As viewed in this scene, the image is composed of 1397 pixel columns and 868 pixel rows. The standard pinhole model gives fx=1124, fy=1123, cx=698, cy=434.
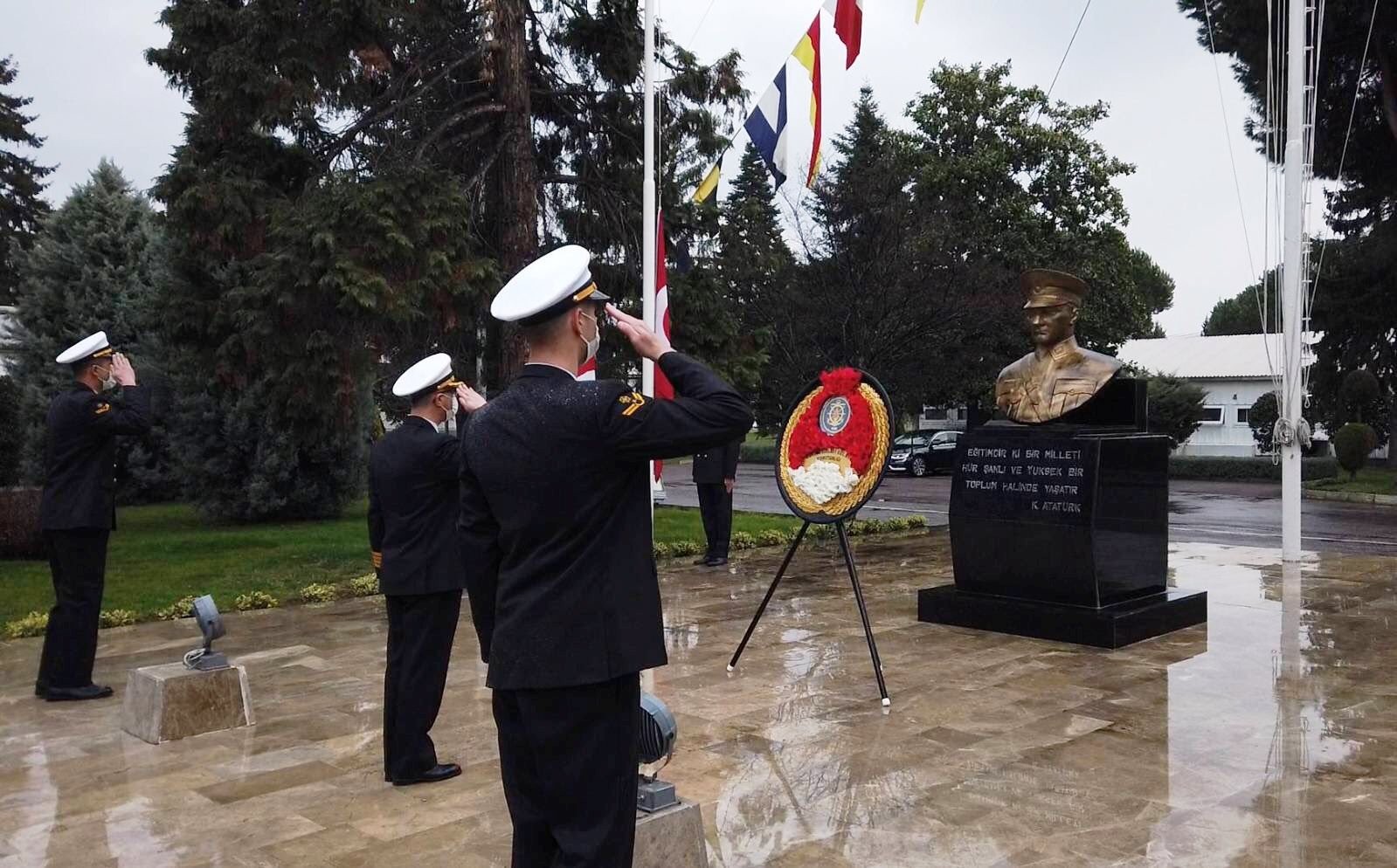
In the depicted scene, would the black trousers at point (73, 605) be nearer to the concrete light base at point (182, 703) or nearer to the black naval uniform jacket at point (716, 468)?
the concrete light base at point (182, 703)

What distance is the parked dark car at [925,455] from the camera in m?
32.4

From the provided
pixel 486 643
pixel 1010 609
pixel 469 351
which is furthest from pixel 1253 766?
pixel 469 351

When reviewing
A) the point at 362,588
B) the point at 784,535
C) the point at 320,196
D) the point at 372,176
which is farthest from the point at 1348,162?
the point at 362,588

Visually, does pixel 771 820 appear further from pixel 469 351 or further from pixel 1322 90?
pixel 1322 90

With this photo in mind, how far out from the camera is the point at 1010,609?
331 inches

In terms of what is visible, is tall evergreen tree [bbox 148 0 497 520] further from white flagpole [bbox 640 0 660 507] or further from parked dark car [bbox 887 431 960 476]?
parked dark car [bbox 887 431 960 476]

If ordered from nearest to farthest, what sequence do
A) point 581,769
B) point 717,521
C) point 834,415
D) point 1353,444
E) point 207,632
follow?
point 581,769 → point 207,632 → point 834,415 → point 717,521 → point 1353,444

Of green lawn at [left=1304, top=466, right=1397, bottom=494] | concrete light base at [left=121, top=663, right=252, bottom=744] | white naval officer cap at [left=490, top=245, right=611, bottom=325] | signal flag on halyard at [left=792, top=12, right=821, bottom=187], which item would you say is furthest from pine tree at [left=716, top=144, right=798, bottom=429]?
green lawn at [left=1304, top=466, right=1397, bottom=494]

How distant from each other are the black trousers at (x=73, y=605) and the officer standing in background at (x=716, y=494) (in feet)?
20.6

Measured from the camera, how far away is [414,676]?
509 cm

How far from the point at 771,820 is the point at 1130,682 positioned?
3.28 m

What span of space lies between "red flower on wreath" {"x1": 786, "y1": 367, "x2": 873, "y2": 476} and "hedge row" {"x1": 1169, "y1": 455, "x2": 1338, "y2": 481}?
23.1 metres

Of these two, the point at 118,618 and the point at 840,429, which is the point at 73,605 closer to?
the point at 118,618

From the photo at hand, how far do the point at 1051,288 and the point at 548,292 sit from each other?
6350mm
